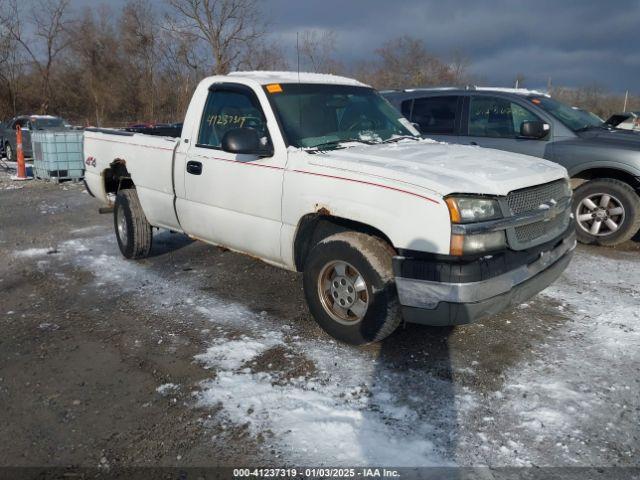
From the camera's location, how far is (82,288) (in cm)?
510

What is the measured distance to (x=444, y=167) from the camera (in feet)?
11.4

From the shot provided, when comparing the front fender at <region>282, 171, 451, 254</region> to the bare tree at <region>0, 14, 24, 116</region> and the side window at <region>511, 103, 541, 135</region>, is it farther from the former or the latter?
→ the bare tree at <region>0, 14, 24, 116</region>

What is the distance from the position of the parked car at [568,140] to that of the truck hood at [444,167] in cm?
266

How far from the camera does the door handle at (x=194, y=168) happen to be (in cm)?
464

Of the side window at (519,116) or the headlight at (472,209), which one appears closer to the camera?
the headlight at (472,209)

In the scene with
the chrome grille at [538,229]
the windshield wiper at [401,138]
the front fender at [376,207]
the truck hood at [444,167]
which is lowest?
the chrome grille at [538,229]

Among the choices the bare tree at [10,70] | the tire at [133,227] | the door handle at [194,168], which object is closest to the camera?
the door handle at [194,168]

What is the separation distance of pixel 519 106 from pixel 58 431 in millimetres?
6279

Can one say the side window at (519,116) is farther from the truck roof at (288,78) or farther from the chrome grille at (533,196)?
the chrome grille at (533,196)

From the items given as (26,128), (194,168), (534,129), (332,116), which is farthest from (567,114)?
(26,128)

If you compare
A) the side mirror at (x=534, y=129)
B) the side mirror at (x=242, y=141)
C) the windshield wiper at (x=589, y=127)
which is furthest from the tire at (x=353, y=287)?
the windshield wiper at (x=589, y=127)

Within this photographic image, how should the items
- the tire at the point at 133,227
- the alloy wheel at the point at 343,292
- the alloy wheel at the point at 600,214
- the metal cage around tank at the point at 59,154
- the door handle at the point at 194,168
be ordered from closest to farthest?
the alloy wheel at the point at 343,292 < the door handle at the point at 194,168 < the tire at the point at 133,227 < the alloy wheel at the point at 600,214 < the metal cage around tank at the point at 59,154

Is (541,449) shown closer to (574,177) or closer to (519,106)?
(574,177)

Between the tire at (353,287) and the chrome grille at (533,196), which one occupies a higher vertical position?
the chrome grille at (533,196)
